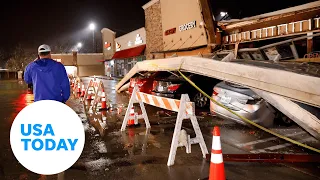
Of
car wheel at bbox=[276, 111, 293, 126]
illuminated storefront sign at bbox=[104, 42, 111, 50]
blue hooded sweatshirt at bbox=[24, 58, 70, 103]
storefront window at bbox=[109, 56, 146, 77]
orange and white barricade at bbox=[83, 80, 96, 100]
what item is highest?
illuminated storefront sign at bbox=[104, 42, 111, 50]

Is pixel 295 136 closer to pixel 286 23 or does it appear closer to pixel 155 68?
pixel 155 68

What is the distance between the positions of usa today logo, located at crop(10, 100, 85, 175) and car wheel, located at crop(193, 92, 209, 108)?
738 cm

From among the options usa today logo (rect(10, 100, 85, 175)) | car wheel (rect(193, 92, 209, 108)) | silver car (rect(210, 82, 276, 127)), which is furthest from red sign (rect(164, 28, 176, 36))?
usa today logo (rect(10, 100, 85, 175))

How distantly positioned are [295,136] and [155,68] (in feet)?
16.8

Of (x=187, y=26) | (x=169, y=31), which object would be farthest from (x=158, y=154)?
(x=169, y=31)

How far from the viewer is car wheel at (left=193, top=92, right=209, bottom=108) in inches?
387

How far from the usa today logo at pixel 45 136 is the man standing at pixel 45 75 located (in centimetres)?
151

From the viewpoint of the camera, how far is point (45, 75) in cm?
423

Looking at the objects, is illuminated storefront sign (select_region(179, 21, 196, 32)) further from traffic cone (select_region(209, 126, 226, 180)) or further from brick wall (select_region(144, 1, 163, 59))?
traffic cone (select_region(209, 126, 226, 180))

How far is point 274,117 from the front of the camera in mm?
6523

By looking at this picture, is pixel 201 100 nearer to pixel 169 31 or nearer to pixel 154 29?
pixel 169 31

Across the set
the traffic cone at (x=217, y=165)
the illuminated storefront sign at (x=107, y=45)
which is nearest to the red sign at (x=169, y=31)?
the traffic cone at (x=217, y=165)

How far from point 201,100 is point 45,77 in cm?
649

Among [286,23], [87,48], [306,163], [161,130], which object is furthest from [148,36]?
[87,48]
